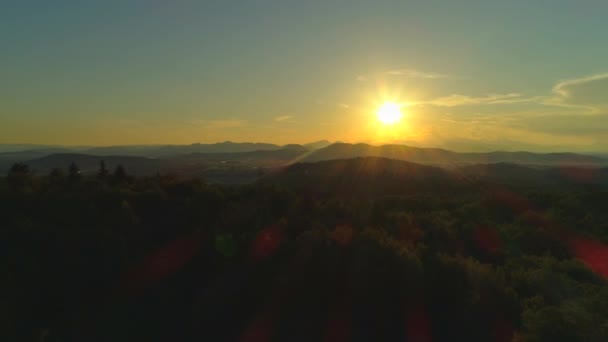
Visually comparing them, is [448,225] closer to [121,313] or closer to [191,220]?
[191,220]

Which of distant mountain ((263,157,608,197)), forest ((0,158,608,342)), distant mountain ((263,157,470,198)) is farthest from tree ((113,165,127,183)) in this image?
distant mountain ((263,157,470,198))

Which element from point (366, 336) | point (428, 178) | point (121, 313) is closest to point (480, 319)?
point (366, 336)

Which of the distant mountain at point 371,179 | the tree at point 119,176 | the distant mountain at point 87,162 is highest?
the tree at point 119,176

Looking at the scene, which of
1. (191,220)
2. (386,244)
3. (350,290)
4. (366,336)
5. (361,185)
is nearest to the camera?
(366,336)

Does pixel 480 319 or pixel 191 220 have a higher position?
pixel 191 220

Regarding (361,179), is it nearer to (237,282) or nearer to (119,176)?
(119,176)

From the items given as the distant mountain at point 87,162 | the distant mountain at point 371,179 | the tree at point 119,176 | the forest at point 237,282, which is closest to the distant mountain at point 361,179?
the distant mountain at point 371,179

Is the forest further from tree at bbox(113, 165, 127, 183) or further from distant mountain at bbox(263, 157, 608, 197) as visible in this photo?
distant mountain at bbox(263, 157, 608, 197)

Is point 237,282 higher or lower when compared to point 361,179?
higher

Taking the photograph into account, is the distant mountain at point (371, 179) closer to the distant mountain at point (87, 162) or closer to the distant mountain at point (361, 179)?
the distant mountain at point (361, 179)

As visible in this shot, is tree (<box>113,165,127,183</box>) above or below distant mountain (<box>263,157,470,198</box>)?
above

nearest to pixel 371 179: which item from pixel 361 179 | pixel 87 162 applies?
pixel 361 179
